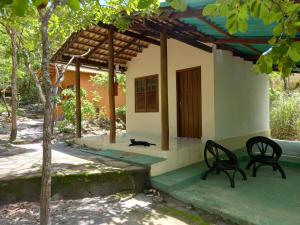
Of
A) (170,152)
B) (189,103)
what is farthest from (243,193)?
(189,103)

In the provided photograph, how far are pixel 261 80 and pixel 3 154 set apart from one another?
8.72m

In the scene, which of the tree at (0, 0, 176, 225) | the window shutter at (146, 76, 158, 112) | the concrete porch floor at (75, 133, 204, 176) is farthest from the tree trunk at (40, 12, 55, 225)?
the window shutter at (146, 76, 158, 112)

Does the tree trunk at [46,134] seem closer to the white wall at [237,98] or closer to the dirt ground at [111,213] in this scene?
the dirt ground at [111,213]

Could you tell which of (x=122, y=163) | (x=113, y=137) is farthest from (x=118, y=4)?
(x=113, y=137)

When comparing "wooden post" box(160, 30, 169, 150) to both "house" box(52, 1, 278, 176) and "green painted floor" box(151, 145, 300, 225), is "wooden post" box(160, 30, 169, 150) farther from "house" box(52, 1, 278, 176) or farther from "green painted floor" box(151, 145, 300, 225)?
"green painted floor" box(151, 145, 300, 225)

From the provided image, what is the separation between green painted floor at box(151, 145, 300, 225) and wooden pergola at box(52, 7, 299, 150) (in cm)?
97

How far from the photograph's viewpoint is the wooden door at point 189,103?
27.1 feet

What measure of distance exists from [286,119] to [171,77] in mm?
5850

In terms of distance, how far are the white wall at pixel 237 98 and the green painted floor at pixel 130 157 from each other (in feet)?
7.78

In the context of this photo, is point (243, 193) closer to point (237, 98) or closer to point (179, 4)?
point (237, 98)

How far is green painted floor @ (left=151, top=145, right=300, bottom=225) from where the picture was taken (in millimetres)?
4238

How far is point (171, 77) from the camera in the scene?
8914 millimetres

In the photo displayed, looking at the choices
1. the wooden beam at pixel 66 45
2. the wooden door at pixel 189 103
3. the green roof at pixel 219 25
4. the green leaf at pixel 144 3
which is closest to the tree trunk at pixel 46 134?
the green roof at pixel 219 25

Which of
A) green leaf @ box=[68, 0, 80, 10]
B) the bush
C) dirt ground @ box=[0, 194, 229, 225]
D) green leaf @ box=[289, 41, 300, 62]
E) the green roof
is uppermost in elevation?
the green roof
